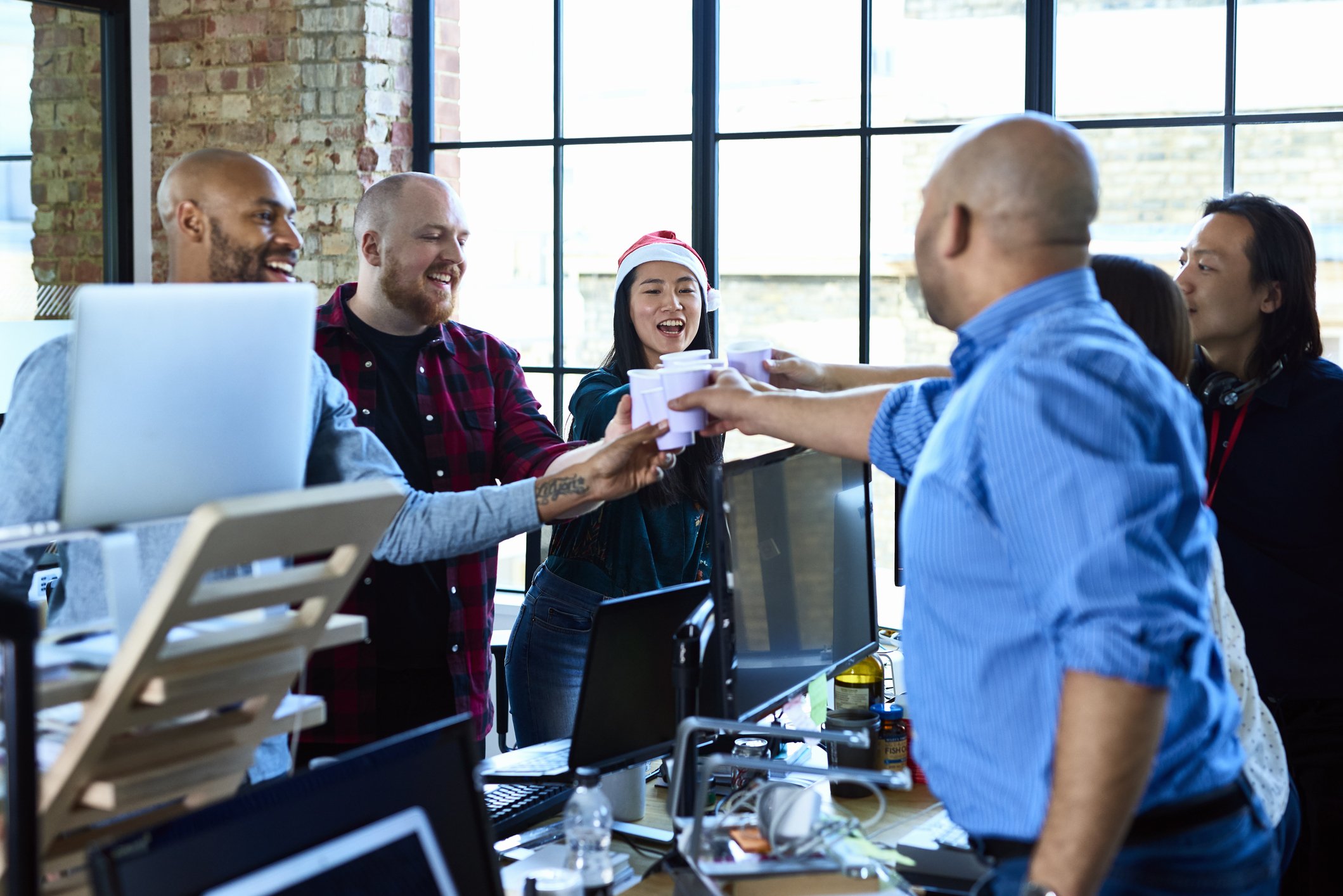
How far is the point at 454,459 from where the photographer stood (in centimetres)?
246

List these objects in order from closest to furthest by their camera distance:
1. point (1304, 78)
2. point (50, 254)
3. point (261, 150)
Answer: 1. point (50, 254)
2. point (1304, 78)
3. point (261, 150)

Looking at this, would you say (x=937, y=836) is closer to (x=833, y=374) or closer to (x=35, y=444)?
(x=833, y=374)

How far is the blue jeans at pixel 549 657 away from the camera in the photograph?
2.54 m

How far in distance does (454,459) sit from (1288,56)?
227 centimetres

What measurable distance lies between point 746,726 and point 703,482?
116 centimetres

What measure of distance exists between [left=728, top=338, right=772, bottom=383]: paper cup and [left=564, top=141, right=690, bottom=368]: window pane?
1.68 meters

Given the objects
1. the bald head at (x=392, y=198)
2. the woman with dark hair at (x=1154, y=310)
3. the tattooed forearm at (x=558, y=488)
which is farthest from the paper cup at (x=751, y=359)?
the bald head at (x=392, y=198)

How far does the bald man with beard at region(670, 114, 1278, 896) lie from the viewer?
1068 millimetres

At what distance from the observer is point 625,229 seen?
379 cm

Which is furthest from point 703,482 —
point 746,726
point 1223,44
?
point 1223,44

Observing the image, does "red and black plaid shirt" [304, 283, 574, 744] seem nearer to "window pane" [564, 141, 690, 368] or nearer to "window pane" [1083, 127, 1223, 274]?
"window pane" [564, 141, 690, 368]

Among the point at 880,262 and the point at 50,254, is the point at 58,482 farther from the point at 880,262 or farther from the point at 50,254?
the point at 880,262

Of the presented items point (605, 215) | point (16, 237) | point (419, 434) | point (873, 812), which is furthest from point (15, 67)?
point (873, 812)

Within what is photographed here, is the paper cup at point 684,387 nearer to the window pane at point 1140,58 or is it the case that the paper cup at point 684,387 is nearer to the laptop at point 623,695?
the laptop at point 623,695
